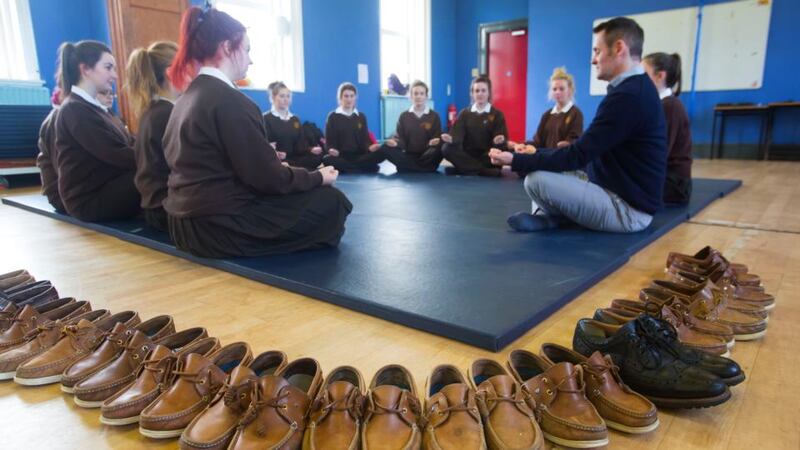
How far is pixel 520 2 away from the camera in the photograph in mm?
9055

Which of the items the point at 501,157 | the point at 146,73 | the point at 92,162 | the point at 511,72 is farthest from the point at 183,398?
the point at 511,72

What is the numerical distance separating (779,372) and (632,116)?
4.30 ft

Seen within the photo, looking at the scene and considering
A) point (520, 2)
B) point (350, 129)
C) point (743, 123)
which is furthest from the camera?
point (520, 2)

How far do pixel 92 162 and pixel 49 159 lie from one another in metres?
0.49

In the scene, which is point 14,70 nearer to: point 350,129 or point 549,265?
point 350,129

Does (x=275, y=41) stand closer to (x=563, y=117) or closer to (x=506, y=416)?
(x=563, y=117)

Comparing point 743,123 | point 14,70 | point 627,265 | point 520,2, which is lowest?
point 627,265

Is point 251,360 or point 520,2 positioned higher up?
point 520,2

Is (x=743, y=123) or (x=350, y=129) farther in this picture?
(x=743, y=123)

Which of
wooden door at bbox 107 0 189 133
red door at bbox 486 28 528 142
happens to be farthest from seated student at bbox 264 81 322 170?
red door at bbox 486 28 528 142

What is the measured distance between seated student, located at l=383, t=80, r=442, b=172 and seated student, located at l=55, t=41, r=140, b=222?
298 centimetres

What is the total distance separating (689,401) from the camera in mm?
1051

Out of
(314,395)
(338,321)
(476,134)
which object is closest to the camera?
(314,395)

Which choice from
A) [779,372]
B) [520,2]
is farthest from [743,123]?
[779,372]
